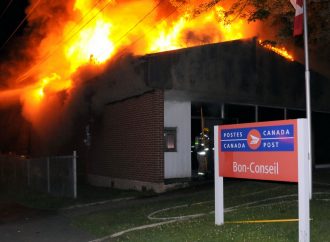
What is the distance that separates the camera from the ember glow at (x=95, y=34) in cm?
1606

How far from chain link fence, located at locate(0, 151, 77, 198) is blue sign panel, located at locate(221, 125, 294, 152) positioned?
7.41 metres

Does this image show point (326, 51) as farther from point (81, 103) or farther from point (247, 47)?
point (81, 103)

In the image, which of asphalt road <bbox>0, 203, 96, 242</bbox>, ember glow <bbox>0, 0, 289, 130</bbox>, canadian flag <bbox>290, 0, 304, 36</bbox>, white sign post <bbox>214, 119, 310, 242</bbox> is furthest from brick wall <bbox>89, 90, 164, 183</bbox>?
white sign post <bbox>214, 119, 310, 242</bbox>

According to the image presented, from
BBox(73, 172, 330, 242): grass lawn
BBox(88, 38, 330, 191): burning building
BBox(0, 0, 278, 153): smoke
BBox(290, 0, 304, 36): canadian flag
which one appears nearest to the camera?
BBox(73, 172, 330, 242): grass lawn

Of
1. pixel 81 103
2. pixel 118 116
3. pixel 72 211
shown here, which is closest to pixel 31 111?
pixel 81 103

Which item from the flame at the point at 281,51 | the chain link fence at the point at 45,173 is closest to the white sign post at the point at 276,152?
the chain link fence at the point at 45,173

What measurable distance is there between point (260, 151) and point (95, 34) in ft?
45.0

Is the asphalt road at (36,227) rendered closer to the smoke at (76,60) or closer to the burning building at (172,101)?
the burning building at (172,101)

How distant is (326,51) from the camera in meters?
17.3

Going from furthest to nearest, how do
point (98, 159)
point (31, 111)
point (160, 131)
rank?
point (31, 111) < point (98, 159) < point (160, 131)

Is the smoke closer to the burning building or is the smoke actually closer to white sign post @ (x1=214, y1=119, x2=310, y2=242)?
the burning building

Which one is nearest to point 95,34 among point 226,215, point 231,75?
point 231,75

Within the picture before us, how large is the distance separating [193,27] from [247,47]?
197 cm

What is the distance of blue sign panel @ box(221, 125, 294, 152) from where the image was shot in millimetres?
6539
